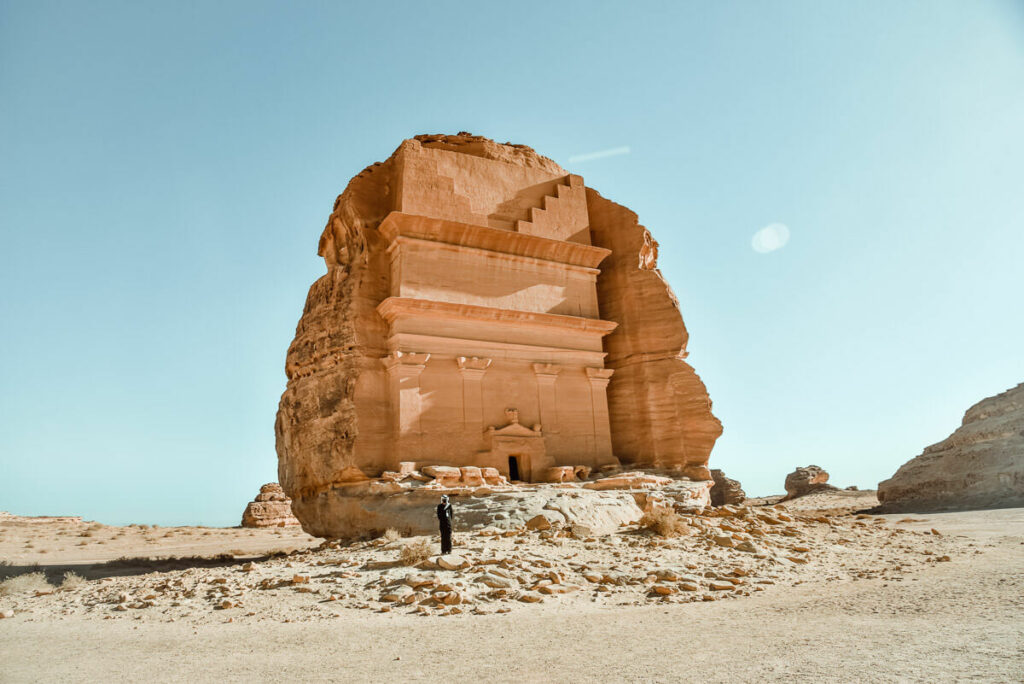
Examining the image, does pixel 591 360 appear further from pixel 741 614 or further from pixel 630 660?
pixel 630 660

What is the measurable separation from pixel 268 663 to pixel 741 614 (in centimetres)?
500

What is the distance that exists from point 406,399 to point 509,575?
22.6ft

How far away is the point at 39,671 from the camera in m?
6.02

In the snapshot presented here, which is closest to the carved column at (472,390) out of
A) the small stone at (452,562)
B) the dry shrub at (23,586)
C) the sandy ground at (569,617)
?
the sandy ground at (569,617)

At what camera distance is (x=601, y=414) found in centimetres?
1778

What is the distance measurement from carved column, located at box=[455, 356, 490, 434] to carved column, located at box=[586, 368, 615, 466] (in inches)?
132

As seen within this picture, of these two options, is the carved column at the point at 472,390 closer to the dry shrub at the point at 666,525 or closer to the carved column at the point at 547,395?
the carved column at the point at 547,395

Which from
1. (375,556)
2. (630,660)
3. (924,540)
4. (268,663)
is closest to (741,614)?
(630,660)

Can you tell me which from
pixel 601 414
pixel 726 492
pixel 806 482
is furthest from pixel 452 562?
pixel 806 482

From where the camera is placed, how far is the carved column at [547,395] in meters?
17.0

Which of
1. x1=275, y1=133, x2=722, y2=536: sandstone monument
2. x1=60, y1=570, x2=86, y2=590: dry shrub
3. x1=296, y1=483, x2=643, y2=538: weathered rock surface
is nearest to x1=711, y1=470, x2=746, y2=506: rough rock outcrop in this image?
x1=275, y1=133, x2=722, y2=536: sandstone monument

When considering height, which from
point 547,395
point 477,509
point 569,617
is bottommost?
point 569,617

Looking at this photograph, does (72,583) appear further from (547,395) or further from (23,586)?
(547,395)

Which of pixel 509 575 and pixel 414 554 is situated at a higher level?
pixel 414 554
